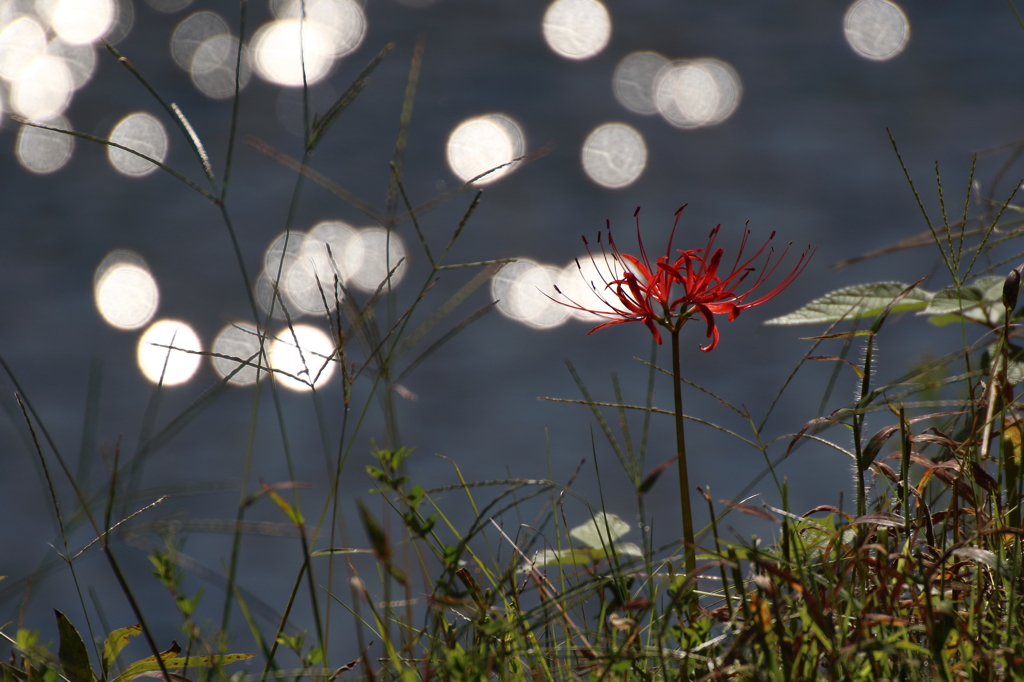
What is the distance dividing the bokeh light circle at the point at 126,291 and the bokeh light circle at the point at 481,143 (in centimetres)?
118

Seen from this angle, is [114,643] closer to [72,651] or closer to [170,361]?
[72,651]

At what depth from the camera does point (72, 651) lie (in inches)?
21.5

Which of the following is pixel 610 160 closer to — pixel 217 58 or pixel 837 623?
pixel 217 58

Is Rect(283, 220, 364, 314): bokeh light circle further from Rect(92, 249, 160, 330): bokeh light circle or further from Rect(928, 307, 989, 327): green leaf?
Rect(928, 307, 989, 327): green leaf

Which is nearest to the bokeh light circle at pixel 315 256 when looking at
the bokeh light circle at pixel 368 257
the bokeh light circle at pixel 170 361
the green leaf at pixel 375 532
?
the bokeh light circle at pixel 368 257

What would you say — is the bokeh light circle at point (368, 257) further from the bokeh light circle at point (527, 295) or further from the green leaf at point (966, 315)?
the green leaf at point (966, 315)

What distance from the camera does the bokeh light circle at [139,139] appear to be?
2.73m

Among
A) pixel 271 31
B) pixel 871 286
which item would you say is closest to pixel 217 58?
pixel 271 31

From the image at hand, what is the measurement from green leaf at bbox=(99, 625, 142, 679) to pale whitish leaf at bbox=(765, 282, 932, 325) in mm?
573

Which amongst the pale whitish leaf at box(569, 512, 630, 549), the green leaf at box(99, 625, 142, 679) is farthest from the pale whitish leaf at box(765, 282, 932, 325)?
the green leaf at box(99, 625, 142, 679)

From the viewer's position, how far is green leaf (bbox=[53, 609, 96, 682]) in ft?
1.77

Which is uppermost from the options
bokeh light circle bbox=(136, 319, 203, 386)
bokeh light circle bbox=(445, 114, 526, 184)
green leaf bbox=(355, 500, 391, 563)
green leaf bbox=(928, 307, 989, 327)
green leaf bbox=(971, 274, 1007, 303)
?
bokeh light circle bbox=(445, 114, 526, 184)

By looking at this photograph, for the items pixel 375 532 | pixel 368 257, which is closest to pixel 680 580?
pixel 375 532

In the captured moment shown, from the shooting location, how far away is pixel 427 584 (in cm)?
56
